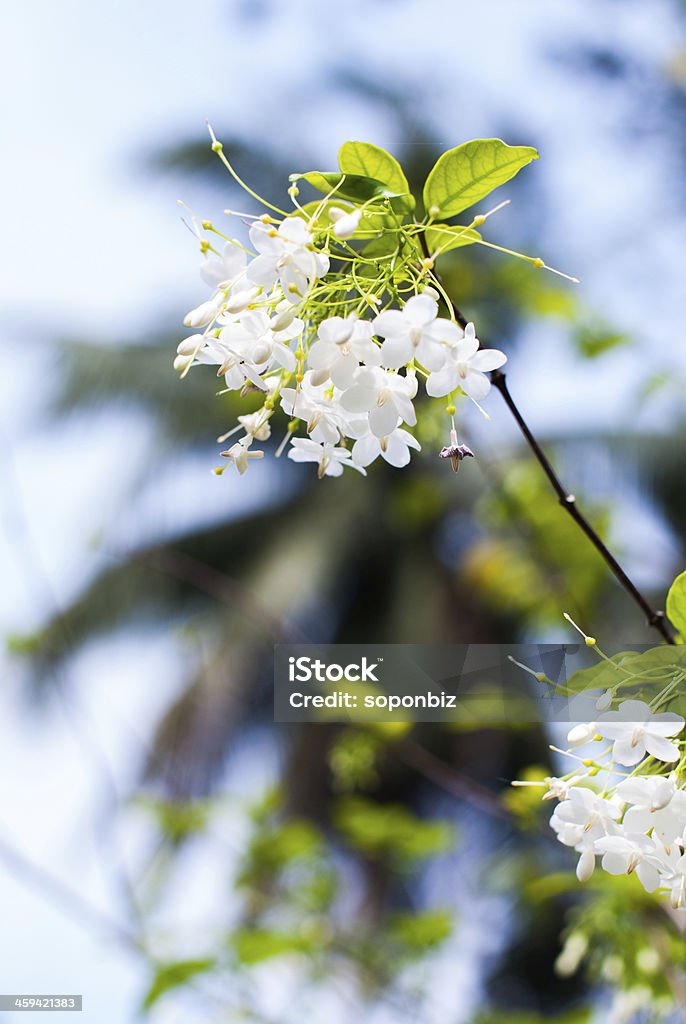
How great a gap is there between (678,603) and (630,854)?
3.6 inches

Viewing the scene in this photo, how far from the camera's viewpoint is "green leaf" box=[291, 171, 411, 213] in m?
0.32

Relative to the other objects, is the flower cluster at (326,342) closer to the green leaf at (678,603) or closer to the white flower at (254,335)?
the white flower at (254,335)

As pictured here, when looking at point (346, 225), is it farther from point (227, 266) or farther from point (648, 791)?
point (648, 791)

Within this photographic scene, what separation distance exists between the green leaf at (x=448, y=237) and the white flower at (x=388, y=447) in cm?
7

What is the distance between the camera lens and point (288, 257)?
29 centimetres

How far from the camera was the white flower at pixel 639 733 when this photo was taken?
0.98 ft

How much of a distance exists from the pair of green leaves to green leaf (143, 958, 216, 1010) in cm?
70

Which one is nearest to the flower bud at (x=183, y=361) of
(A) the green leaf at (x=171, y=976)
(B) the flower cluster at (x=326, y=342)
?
(B) the flower cluster at (x=326, y=342)

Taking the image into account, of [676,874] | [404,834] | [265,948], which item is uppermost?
[676,874]

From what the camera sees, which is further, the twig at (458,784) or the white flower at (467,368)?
the twig at (458,784)

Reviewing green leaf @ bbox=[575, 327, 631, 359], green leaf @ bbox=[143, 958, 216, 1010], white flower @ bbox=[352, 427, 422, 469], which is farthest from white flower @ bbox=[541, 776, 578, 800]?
green leaf @ bbox=[575, 327, 631, 359]

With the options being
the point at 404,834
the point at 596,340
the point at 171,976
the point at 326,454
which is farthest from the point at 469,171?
the point at 404,834

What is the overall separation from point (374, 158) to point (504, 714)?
550 mm

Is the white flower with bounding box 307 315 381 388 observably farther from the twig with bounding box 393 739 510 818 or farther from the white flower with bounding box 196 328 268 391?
the twig with bounding box 393 739 510 818
